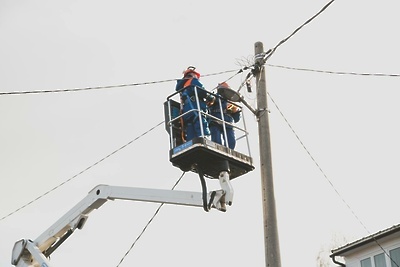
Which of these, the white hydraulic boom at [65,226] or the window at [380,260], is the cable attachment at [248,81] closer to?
the white hydraulic boom at [65,226]

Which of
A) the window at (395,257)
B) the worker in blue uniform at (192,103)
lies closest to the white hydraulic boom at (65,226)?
the worker in blue uniform at (192,103)

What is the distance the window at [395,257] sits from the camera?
1640 centimetres

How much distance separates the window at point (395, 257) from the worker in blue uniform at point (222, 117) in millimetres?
9414

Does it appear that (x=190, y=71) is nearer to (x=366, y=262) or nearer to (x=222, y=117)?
(x=222, y=117)

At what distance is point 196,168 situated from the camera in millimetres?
7977

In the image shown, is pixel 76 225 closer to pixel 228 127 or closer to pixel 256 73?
pixel 228 127

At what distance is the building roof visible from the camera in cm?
1638

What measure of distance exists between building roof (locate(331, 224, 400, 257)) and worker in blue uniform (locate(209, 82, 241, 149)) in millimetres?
8985

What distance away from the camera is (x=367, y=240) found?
1733cm

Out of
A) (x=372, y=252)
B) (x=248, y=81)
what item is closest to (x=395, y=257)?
(x=372, y=252)

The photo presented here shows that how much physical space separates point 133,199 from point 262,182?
1.86m

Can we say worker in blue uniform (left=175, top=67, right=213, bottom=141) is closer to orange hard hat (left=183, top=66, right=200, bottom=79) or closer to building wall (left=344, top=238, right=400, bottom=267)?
orange hard hat (left=183, top=66, right=200, bottom=79)

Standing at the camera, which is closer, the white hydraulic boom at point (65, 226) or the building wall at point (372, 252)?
the white hydraulic boom at point (65, 226)

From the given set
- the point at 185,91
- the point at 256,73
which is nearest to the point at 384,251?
the point at 256,73
